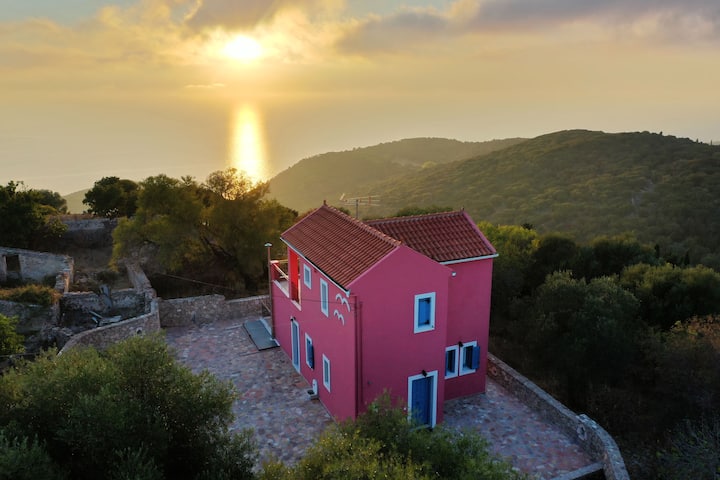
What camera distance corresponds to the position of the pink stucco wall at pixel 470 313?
16.7 metres

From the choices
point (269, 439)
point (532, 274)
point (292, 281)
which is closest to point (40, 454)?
point (269, 439)

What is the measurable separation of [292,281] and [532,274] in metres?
13.7

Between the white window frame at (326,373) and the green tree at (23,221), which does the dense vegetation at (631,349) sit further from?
the green tree at (23,221)

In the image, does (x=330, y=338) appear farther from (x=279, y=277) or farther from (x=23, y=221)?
(x=23, y=221)

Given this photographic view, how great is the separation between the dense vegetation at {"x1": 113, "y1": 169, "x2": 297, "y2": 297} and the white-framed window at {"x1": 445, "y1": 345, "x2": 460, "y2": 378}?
1370 centimetres

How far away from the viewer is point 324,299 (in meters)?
16.3

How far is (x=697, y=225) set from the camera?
40.9m

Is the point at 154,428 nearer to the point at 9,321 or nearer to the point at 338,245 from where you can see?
the point at 338,245

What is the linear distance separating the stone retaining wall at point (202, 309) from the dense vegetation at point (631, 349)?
39.1ft

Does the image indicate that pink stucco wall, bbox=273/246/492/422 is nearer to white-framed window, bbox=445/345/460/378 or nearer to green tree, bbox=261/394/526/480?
white-framed window, bbox=445/345/460/378

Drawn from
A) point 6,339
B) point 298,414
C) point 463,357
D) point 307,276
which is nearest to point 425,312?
point 463,357

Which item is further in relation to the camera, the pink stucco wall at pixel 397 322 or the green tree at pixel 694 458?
the pink stucco wall at pixel 397 322

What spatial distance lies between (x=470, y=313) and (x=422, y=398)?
341 centimetres

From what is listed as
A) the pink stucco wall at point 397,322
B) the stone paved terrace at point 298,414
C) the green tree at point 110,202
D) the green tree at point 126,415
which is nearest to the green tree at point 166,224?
the stone paved terrace at point 298,414
